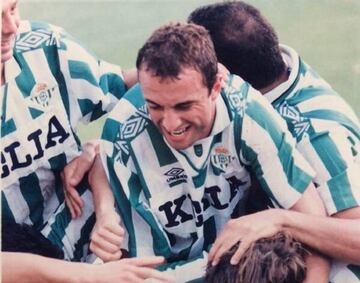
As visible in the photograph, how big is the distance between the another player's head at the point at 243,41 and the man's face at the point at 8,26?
317mm

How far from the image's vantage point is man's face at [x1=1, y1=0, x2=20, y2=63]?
1.23 m

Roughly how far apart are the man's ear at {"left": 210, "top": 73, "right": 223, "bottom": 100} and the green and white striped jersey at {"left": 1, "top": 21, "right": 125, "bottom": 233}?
0.23 m

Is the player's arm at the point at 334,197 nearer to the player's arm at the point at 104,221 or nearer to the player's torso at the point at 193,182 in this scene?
the player's torso at the point at 193,182

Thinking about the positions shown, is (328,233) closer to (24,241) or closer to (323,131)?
(323,131)

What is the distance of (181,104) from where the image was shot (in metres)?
1.22

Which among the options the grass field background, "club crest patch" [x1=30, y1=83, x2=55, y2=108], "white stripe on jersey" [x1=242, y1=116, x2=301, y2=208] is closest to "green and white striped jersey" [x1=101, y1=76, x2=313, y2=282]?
"white stripe on jersey" [x1=242, y1=116, x2=301, y2=208]

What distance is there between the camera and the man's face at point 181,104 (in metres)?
1.21

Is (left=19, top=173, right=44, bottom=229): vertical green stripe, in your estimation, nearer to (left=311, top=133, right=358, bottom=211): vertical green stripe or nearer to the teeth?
the teeth

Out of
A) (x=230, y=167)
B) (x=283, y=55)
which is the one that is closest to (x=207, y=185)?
(x=230, y=167)

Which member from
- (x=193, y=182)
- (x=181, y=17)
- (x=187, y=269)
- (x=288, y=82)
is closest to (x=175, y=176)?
(x=193, y=182)

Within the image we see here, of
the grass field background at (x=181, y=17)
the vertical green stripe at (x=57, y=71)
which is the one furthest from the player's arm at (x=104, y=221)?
the grass field background at (x=181, y=17)

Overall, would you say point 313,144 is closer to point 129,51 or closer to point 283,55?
point 283,55

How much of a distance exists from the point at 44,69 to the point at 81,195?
0.21 meters

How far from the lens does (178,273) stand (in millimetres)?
1363
